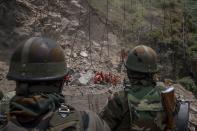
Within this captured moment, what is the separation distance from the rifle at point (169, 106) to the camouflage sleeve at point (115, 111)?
315mm

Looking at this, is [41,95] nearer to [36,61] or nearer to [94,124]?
[36,61]

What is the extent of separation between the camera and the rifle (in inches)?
151

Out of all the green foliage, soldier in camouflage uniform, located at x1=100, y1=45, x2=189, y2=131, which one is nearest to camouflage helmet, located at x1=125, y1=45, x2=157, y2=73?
soldier in camouflage uniform, located at x1=100, y1=45, x2=189, y2=131

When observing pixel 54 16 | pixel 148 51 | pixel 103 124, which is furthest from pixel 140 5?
pixel 103 124

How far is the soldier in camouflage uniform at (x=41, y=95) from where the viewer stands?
2.10 meters

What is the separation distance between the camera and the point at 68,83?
→ 9.13 meters

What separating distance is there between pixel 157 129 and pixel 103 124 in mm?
1710

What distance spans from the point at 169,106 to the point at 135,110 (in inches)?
10.4

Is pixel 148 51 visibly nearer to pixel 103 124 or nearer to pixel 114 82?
pixel 103 124

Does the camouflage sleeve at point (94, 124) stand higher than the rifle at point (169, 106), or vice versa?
the camouflage sleeve at point (94, 124)

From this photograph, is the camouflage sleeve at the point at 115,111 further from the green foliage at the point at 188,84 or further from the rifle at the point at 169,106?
the green foliage at the point at 188,84

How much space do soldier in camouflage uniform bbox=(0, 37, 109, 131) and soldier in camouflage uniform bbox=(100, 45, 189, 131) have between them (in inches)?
66.4

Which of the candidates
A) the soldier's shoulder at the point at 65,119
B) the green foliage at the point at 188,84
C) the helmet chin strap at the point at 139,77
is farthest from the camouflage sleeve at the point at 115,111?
the green foliage at the point at 188,84

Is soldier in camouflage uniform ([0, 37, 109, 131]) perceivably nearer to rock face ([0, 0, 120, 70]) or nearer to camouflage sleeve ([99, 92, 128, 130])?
camouflage sleeve ([99, 92, 128, 130])
